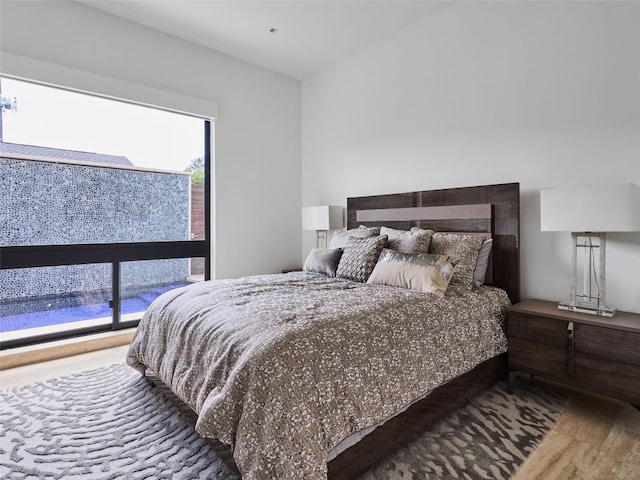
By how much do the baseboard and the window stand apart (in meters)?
0.13

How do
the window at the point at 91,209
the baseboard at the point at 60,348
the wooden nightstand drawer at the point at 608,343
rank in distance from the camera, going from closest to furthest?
the wooden nightstand drawer at the point at 608,343
the baseboard at the point at 60,348
the window at the point at 91,209

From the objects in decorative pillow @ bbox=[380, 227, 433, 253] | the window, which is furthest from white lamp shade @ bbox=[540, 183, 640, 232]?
the window

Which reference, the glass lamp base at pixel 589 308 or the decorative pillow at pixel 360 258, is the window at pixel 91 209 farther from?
the glass lamp base at pixel 589 308

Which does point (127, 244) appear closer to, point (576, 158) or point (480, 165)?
point (480, 165)

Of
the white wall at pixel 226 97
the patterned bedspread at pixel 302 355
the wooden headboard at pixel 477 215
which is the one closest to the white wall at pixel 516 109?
the wooden headboard at pixel 477 215

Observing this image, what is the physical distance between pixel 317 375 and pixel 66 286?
2932mm

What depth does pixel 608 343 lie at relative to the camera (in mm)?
1909

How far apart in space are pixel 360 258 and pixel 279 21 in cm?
233

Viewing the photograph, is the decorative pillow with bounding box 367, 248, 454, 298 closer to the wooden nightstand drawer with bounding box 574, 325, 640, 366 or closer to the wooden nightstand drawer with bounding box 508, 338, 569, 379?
the wooden nightstand drawer with bounding box 508, 338, 569, 379

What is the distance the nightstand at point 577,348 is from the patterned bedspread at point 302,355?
0.14 meters

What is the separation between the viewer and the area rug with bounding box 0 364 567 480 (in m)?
1.60

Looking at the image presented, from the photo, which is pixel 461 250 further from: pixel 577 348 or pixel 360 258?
pixel 577 348

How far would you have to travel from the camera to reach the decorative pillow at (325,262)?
117 inches

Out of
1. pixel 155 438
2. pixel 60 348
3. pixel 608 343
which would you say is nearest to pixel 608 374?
pixel 608 343
